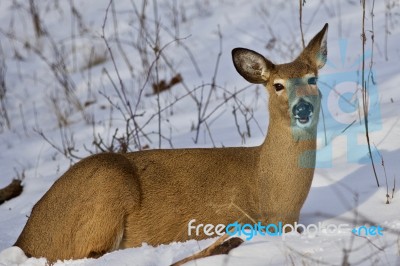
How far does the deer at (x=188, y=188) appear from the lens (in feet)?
16.6

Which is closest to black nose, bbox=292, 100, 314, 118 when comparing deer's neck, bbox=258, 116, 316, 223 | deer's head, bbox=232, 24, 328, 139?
deer's head, bbox=232, 24, 328, 139

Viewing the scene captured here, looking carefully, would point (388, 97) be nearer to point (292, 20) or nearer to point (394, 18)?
point (394, 18)

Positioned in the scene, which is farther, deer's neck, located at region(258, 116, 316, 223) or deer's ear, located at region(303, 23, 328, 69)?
deer's ear, located at region(303, 23, 328, 69)

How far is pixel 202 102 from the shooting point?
28.6 feet

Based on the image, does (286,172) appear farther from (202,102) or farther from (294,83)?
(202,102)

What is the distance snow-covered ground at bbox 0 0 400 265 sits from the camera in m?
4.63

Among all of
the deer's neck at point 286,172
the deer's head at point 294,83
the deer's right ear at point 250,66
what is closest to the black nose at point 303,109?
the deer's head at point 294,83

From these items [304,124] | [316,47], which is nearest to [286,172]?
[304,124]

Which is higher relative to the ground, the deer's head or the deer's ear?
the deer's ear

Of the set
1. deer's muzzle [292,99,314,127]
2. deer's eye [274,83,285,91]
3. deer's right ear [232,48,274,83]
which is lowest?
deer's muzzle [292,99,314,127]

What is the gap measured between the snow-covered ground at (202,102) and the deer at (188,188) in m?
0.23

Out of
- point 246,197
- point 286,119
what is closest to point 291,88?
point 286,119

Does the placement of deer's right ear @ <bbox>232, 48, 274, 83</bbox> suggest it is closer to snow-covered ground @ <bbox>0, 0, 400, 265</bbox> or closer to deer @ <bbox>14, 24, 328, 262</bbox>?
deer @ <bbox>14, 24, 328, 262</bbox>

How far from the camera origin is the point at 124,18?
12.3 meters
